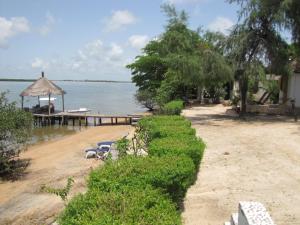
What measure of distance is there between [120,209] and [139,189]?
3.09ft

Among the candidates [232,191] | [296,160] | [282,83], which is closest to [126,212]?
[232,191]

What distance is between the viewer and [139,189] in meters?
5.36

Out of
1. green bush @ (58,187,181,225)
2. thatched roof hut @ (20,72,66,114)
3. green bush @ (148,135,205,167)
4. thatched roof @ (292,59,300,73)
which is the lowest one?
green bush @ (58,187,181,225)

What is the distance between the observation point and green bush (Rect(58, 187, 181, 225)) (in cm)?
414

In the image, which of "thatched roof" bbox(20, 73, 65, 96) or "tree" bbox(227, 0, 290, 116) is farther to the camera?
"thatched roof" bbox(20, 73, 65, 96)

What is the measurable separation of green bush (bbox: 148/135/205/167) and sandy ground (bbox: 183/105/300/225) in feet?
2.85

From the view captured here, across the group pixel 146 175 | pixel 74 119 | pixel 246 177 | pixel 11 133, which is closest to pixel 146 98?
pixel 74 119

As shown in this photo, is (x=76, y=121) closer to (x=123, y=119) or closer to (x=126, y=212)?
(x=123, y=119)

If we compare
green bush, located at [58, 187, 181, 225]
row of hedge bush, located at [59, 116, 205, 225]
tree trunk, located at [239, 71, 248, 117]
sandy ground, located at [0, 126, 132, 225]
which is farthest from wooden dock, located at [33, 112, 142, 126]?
green bush, located at [58, 187, 181, 225]

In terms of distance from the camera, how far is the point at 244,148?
13.1m

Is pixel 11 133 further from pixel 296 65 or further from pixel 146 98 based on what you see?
pixel 146 98

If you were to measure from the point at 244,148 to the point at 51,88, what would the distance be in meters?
26.2

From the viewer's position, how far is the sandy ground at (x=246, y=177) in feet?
23.9

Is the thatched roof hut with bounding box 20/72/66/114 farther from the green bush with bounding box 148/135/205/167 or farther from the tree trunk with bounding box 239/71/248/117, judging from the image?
the green bush with bounding box 148/135/205/167
